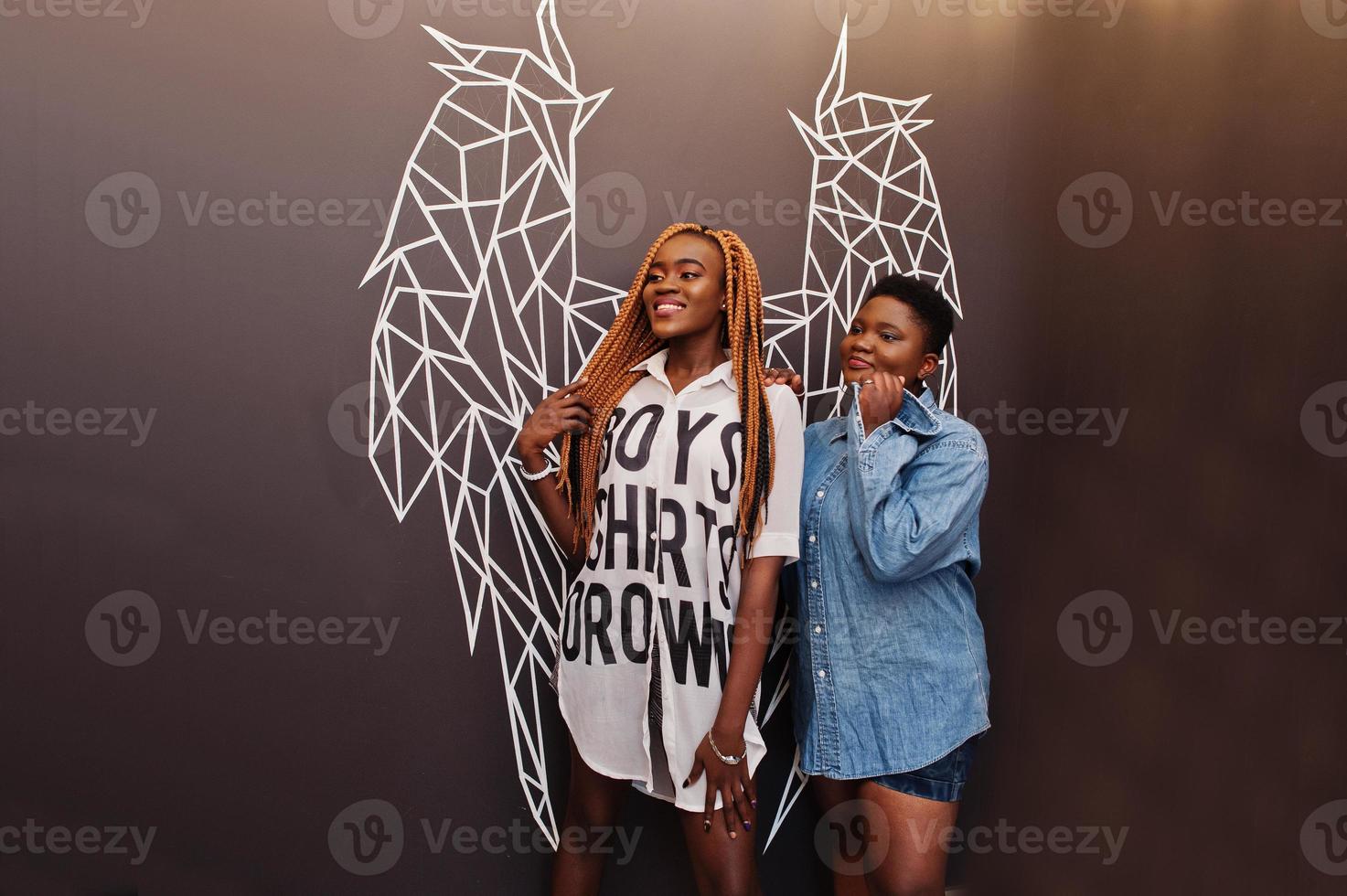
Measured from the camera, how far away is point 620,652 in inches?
70.9

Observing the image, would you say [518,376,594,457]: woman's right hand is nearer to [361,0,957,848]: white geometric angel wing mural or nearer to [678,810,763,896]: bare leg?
[361,0,957,848]: white geometric angel wing mural

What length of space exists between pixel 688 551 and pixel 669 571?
0.06 metres

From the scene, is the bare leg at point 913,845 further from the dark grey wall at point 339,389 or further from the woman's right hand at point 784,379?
the woman's right hand at point 784,379

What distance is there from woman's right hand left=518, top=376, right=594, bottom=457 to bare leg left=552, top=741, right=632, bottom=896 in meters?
0.66

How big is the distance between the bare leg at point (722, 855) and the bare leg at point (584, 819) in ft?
0.72

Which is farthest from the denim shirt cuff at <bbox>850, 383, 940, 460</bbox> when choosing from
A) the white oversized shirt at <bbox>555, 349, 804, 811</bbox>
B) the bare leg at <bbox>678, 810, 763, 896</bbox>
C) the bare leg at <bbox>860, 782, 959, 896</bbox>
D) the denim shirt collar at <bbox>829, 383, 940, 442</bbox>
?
the bare leg at <bbox>678, 810, 763, 896</bbox>

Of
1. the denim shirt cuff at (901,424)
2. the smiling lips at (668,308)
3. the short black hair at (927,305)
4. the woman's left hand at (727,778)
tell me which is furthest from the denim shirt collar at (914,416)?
the woman's left hand at (727,778)

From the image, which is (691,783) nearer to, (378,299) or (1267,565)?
(1267,565)

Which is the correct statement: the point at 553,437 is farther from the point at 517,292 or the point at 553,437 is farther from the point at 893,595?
the point at 893,595

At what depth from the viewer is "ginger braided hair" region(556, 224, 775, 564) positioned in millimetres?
1721

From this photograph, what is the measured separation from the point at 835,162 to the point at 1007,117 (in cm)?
44

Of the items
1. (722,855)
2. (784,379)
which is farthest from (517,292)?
(722,855)

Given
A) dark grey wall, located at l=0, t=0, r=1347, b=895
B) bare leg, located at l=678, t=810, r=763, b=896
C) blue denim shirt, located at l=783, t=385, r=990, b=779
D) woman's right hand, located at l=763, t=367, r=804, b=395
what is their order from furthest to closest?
dark grey wall, located at l=0, t=0, r=1347, b=895, woman's right hand, located at l=763, t=367, r=804, b=395, bare leg, located at l=678, t=810, r=763, b=896, blue denim shirt, located at l=783, t=385, r=990, b=779

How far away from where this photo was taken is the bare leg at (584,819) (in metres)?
1.90
